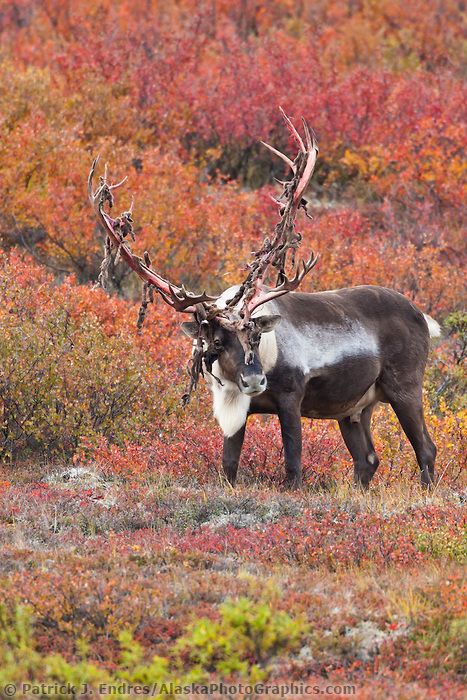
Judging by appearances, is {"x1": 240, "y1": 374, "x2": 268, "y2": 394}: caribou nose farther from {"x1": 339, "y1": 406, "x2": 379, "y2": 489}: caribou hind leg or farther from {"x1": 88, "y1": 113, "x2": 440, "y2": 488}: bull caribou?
{"x1": 339, "y1": 406, "x2": 379, "y2": 489}: caribou hind leg

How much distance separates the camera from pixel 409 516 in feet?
24.1

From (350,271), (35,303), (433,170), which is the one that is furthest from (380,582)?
(433,170)

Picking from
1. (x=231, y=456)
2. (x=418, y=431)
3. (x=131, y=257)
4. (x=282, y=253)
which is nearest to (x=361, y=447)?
(x=418, y=431)

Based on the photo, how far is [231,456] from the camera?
8180 mm

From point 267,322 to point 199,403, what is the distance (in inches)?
105

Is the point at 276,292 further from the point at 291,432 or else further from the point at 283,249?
the point at 291,432

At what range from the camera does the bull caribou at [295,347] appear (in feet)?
25.9

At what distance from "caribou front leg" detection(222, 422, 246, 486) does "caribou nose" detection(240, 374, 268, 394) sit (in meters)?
0.54

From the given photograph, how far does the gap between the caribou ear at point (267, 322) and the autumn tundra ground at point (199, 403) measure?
1086 mm

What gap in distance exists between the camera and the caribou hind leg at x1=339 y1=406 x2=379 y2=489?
9.09 m

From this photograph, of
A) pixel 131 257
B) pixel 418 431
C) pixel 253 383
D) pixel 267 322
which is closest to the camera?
pixel 253 383

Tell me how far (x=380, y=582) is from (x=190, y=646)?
122 cm

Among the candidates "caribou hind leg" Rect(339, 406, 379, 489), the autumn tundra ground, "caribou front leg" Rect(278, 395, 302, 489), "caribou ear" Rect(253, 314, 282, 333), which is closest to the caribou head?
"caribou ear" Rect(253, 314, 282, 333)

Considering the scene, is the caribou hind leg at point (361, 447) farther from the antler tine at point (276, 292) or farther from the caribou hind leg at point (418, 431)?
the antler tine at point (276, 292)
